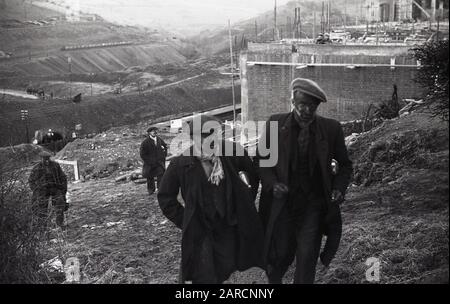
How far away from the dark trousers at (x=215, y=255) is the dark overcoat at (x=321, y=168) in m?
0.26

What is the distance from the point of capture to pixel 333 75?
1964cm

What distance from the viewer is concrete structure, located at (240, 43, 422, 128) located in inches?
718

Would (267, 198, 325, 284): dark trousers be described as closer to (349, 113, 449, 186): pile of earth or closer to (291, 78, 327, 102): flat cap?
(291, 78, 327, 102): flat cap

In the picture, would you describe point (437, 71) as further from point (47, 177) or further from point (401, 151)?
point (47, 177)

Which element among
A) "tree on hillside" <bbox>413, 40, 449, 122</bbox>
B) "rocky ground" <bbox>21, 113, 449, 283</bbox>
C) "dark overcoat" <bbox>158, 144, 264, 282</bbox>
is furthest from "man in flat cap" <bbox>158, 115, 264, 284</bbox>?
"tree on hillside" <bbox>413, 40, 449, 122</bbox>

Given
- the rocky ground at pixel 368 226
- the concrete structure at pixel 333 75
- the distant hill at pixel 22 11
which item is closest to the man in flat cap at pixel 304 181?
the rocky ground at pixel 368 226

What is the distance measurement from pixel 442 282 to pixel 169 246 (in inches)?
138

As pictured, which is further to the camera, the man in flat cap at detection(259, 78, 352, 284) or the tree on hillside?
the tree on hillside

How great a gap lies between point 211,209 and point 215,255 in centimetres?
33

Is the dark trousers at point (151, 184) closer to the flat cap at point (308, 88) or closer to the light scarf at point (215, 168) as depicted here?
the light scarf at point (215, 168)

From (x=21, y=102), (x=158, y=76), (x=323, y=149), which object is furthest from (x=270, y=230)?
(x=158, y=76)

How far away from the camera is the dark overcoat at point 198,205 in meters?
3.68
